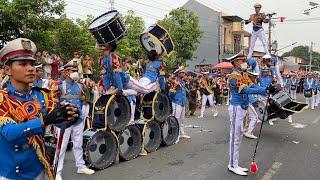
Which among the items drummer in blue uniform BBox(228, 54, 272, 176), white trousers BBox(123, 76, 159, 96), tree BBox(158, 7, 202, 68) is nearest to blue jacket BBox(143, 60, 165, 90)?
white trousers BBox(123, 76, 159, 96)

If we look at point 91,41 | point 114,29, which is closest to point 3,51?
point 114,29

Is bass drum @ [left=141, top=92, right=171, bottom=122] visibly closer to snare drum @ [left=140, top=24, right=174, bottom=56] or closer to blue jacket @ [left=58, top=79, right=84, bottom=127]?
snare drum @ [left=140, top=24, right=174, bottom=56]

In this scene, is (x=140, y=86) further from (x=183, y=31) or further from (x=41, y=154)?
(x=183, y=31)

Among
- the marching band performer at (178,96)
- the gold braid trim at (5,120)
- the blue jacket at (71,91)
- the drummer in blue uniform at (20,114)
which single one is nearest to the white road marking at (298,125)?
the marching band performer at (178,96)

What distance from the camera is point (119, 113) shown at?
9281 mm

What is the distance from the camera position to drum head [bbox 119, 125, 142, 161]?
9578 mm

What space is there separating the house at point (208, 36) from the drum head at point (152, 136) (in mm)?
43440

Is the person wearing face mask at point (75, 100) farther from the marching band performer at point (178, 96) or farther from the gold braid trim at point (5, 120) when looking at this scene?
the gold braid trim at point (5, 120)

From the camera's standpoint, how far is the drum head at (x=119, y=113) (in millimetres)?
9016

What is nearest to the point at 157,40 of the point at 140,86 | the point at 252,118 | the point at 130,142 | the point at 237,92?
the point at 140,86

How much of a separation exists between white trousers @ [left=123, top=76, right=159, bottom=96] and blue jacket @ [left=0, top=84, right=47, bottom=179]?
5.70m

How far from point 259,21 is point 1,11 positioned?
9.19 m

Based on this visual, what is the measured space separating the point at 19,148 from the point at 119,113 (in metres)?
5.76

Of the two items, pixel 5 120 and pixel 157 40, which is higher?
pixel 157 40
